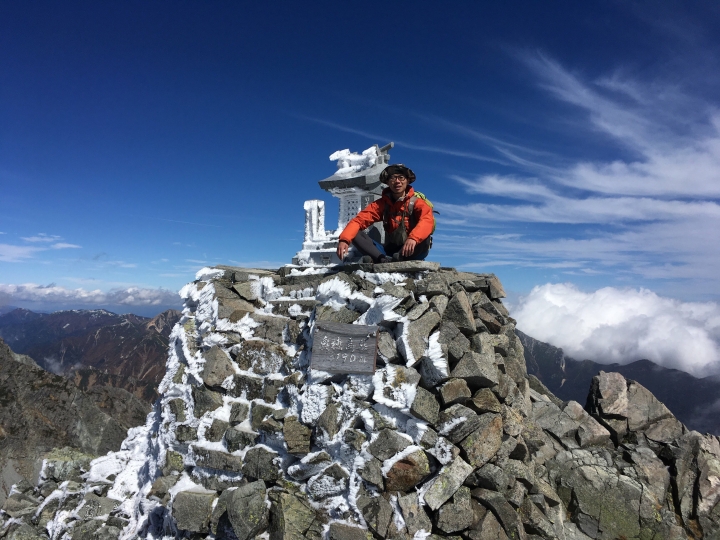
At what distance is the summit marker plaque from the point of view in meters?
6.77

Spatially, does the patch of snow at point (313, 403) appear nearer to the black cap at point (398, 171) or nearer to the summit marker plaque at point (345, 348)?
the summit marker plaque at point (345, 348)

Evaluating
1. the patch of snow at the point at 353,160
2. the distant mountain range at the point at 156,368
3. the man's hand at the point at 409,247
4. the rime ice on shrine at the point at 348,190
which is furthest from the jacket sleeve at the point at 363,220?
the distant mountain range at the point at 156,368

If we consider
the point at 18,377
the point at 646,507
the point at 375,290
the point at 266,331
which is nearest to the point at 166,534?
the point at 266,331

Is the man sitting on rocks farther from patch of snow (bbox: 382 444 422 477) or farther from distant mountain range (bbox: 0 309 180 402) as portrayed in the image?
distant mountain range (bbox: 0 309 180 402)

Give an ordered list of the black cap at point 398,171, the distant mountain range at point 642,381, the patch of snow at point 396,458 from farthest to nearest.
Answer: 1. the distant mountain range at point 642,381
2. the black cap at point 398,171
3. the patch of snow at point 396,458

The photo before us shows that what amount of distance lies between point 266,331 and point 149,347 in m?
Answer: 169

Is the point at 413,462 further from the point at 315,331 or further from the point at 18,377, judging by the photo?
the point at 18,377

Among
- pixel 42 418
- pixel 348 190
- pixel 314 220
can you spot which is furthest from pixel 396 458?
pixel 42 418

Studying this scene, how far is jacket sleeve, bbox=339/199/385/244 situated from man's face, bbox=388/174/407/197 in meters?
0.53

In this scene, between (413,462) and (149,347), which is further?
(149,347)

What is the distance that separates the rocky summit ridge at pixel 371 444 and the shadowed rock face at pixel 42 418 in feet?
28.1

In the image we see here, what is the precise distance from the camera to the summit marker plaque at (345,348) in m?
6.77

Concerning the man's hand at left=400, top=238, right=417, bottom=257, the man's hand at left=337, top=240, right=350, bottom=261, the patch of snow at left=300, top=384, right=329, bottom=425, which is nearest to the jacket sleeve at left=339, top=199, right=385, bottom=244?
the man's hand at left=337, top=240, right=350, bottom=261

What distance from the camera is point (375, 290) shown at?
773 centimetres
